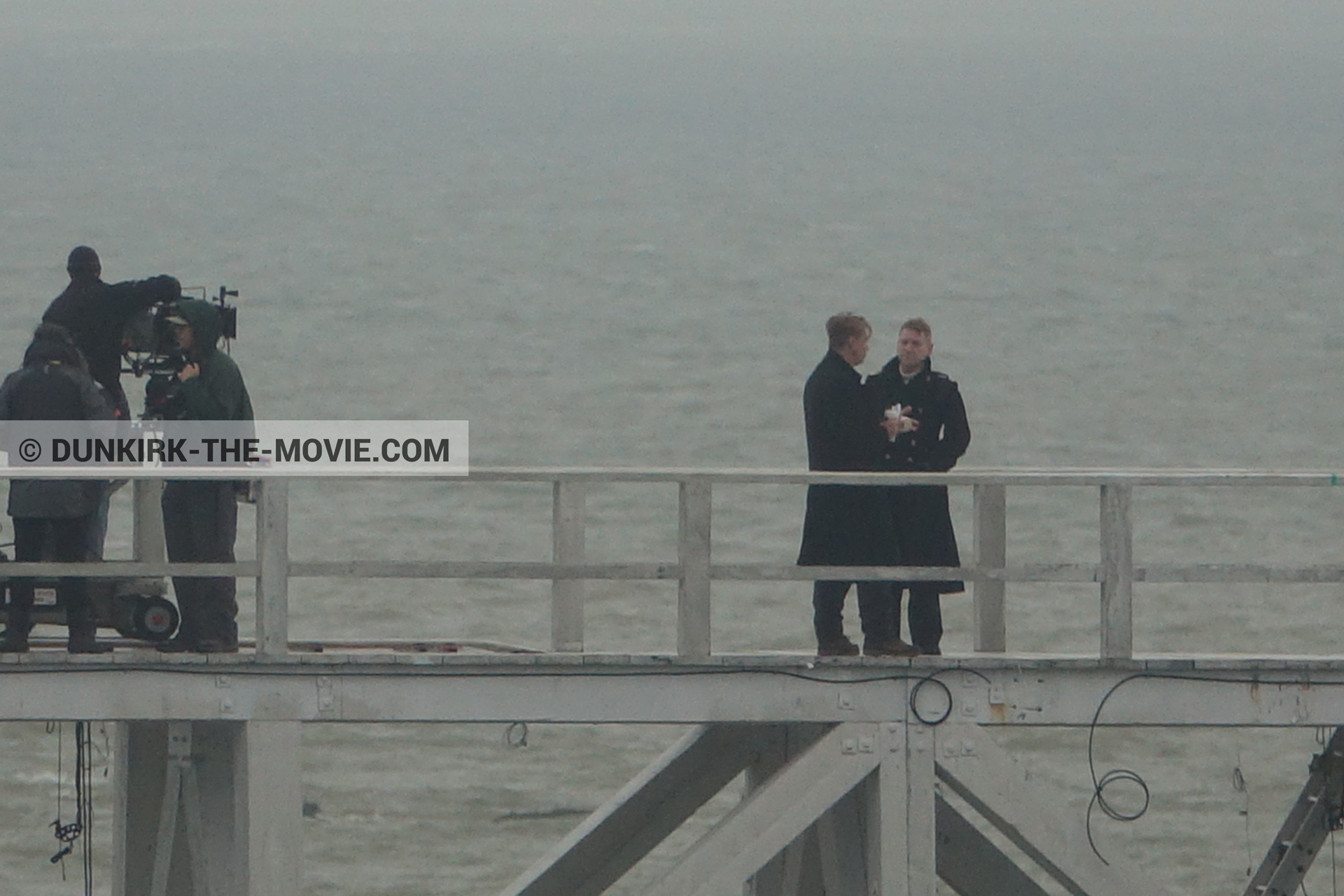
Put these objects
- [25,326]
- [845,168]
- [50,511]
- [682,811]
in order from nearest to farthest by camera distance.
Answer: [50,511] < [682,811] < [25,326] < [845,168]

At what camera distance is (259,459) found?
1231cm

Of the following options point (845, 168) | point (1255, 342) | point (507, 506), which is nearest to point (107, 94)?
point (845, 168)

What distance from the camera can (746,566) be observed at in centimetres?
1189

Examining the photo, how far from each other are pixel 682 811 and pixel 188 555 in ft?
10.5

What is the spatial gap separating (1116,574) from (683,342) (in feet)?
171

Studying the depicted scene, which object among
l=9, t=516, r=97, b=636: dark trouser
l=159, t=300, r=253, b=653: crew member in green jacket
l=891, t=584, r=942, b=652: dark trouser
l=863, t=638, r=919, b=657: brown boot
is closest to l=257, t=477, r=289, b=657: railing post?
Result: l=159, t=300, r=253, b=653: crew member in green jacket

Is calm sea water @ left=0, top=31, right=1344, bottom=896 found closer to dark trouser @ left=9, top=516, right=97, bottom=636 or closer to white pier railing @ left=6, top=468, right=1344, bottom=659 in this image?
white pier railing @ left=6, top=468, right=1344, bottom=659

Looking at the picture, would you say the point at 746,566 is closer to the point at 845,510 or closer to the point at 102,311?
the point at 845,510

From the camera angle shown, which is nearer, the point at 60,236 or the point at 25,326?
the point at 25,326

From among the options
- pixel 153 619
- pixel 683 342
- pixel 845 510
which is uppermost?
pixel 683 342

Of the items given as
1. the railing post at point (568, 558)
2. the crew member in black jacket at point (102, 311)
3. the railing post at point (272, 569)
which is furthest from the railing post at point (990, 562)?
the crew member in black jacket at point (102, 311)

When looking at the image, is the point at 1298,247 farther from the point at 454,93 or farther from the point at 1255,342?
the point at 454,93

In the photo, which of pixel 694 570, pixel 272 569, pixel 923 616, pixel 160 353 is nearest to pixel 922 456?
pixel 923 616

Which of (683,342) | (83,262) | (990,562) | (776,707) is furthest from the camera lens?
(683,342)
